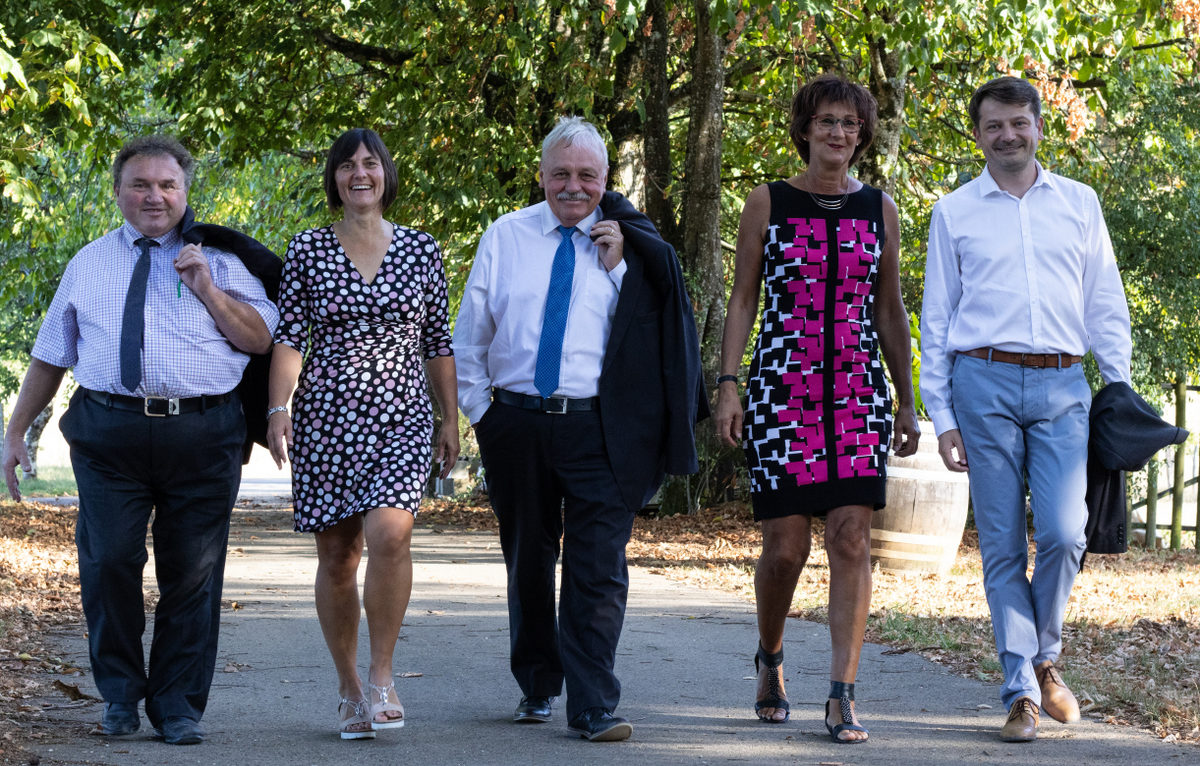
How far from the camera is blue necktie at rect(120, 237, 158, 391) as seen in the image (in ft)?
16.4

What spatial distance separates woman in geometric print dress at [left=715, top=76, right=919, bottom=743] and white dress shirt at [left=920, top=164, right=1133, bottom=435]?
0.15 meters

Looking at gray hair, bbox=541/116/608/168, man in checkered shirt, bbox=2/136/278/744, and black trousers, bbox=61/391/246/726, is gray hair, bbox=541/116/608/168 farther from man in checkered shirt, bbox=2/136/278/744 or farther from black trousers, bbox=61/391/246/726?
black trousers, bbox=61/391/246/726

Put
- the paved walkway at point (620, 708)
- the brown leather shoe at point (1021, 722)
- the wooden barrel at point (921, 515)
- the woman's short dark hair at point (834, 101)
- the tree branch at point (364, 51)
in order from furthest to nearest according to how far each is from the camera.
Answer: the tree branch at point (364, 51) < the wooden barrel at point (921, 515) < the woman's short dark hair at point (834, 101) < the brown leather shoe at point (1021, 722) < the paved walkway at point (620, 708)

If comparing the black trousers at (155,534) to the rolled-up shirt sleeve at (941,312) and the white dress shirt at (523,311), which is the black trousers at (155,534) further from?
the rolled-up shirt sleeve at (941,312)

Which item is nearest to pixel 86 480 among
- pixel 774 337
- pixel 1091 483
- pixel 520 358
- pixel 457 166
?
pixel 520 358

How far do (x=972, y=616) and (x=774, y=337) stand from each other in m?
4.11

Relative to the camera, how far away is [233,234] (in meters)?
5.29

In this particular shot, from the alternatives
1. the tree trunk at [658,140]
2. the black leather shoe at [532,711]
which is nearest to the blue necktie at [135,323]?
the black leather shoe at [532,711]

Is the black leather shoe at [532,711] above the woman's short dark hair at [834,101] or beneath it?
beneath

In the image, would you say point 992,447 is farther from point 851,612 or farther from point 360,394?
point 360,394

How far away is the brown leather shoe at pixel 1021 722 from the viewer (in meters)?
4.97

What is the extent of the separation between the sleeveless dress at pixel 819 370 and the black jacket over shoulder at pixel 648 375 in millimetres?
293

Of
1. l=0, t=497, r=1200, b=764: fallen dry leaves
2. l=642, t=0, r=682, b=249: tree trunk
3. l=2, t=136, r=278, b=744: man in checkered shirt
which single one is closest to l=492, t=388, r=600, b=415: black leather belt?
l=2, t=136, r=278, b=744: man in checkered shirt

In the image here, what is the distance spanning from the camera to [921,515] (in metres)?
10.8
